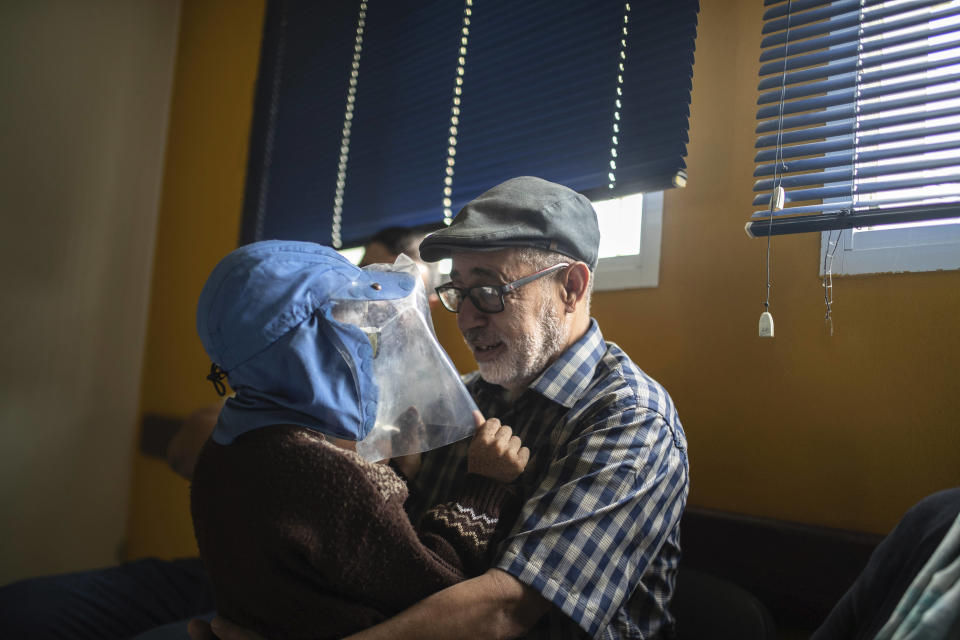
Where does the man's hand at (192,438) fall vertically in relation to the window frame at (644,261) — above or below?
below

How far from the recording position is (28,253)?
2912 millimetres

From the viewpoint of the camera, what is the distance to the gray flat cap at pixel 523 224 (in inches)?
53.6

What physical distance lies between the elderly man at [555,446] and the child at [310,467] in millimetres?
68

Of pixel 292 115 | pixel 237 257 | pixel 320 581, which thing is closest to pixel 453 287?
pixel 237 257

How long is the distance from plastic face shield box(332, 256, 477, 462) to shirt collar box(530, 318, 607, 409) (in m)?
0.27

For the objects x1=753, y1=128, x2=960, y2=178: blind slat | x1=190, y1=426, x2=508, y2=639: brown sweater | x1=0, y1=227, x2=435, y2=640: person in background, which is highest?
x1=753, y1=128, x2=960, y2=178: blind slat

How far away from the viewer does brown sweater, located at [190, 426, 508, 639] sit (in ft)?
3.02

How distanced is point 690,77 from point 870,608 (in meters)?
1.27

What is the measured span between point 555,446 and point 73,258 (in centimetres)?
280

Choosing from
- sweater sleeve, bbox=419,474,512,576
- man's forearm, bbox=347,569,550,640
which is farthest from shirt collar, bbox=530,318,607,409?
man's forearm, bbox=347,569,550,640

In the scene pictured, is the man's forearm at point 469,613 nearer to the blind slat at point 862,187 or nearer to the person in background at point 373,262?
the blind slat at point 862,187

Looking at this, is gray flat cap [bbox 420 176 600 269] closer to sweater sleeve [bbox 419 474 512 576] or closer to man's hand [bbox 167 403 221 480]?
sweater sleeve [bbox 419 474 512 576]

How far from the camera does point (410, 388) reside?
3.60ft

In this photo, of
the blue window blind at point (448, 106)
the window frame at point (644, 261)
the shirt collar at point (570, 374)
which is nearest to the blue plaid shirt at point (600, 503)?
the shirt collar at point (570, 374)
